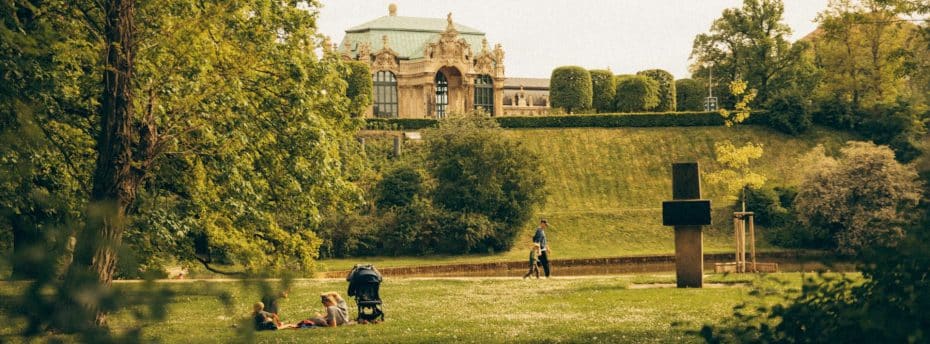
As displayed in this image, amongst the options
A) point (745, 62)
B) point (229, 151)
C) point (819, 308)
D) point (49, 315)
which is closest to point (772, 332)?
point (819, 308)

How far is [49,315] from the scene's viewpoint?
358 cm

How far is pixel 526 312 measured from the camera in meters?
18.3

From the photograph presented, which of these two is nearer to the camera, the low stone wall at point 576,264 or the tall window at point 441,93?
the low stone wall at point 576,264

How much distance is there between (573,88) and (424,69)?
10.6 m

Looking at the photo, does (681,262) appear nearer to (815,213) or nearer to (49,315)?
(49,315)

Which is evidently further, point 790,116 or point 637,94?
point 637,94

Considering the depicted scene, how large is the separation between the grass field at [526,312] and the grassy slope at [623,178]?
63.4 feet

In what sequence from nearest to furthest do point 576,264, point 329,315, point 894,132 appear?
point 329,315 → point 576,264 → point 894,132

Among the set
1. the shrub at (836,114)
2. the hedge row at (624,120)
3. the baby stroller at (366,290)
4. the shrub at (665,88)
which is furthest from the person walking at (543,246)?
the shrub at (665,88)

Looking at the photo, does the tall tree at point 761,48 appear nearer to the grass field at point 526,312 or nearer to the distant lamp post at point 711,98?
the distant lamp post at point 711,98

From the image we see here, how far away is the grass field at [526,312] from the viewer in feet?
47.7

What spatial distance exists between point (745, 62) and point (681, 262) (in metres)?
53.3

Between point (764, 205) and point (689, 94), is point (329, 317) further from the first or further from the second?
point (689, 94)

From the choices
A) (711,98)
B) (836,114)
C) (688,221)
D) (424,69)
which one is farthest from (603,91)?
(688,221)
